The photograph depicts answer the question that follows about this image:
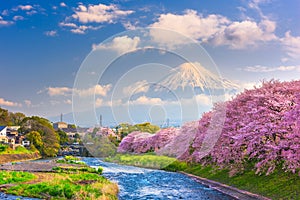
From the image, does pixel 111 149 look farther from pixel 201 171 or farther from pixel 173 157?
pixel 201 171

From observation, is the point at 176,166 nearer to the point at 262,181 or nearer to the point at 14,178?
the point at 262,181

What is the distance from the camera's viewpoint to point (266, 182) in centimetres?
2430

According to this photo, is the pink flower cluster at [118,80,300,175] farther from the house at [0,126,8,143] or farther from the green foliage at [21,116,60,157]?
the house at [0,126,8,143]

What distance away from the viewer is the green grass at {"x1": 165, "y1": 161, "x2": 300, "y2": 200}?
A: 2119cm

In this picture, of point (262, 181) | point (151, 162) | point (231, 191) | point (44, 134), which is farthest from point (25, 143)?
point (262, 181)

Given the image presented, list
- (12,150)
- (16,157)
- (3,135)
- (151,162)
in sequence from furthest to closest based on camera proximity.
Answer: (3,135), (12,150), (16,157), (151,162)

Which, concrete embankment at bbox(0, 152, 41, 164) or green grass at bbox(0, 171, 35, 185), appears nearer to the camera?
green grass at bbox(0, 171, 35, 185)

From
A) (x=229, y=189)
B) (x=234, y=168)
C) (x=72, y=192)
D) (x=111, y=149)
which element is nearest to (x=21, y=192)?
(x=72, y=192)

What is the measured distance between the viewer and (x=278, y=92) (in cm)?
2752

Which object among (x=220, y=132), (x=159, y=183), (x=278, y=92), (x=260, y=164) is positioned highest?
(x=278, y=92)

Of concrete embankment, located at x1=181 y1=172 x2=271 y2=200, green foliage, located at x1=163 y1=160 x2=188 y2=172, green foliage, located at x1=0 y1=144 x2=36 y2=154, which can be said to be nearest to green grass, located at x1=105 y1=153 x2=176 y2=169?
green foliage, located at x1=163 y1=160 x2=188 y2=172

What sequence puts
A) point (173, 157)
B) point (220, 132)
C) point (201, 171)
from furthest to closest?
point (173, 157), point (201, 171), point (220, 132)

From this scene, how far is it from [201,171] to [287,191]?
17322mm

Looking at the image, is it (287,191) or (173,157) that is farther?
(173,157)
